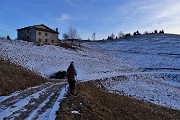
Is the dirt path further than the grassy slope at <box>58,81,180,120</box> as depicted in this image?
No

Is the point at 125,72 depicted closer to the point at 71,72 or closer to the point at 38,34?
the point at 71,72

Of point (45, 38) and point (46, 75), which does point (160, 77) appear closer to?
point (46, 75)

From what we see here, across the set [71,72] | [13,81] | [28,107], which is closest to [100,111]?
[28,107]

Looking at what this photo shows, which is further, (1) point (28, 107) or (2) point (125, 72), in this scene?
(2) point (125, 72)

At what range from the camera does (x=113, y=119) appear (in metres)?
15.8

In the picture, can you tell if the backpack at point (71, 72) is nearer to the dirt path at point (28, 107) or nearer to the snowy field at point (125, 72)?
the dirt path at point (28, 107)

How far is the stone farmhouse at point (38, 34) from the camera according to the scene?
3246 inches

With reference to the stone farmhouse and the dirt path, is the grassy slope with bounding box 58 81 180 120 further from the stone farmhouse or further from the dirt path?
the stone farmhouse

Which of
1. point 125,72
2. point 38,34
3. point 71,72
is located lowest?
point 125,72

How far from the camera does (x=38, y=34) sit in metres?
83.0

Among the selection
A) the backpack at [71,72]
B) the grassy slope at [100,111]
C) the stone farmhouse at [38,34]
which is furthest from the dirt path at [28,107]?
the stone farmhouse at [38,34]

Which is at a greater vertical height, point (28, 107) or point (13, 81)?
point (13, 81)

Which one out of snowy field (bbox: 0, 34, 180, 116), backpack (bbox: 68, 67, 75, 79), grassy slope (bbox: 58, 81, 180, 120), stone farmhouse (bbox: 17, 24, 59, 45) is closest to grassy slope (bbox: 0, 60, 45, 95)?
backpack (bbox: 68, 67, 75, 79)

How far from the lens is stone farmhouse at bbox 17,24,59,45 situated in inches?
3246
